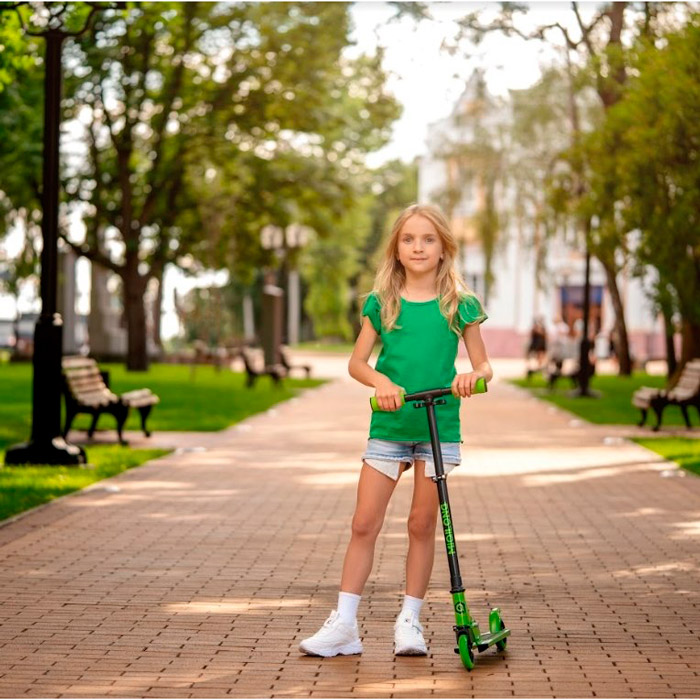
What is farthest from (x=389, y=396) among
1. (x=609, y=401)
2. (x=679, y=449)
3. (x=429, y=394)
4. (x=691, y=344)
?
(x=691, y=344)

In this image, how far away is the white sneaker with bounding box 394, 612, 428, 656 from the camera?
6305 mm

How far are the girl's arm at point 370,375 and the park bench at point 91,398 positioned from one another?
992 centimetres

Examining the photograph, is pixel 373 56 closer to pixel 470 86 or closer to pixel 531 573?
pixel 470 86

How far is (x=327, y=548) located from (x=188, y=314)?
38.3 meters

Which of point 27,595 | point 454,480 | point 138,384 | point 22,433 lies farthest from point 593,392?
point 27,595

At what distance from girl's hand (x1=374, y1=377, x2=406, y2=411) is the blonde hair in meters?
0.32

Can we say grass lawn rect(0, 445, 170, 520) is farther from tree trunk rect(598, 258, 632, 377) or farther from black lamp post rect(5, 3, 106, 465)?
tree trunk rect(598, 258, 632, 377)

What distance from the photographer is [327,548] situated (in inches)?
377

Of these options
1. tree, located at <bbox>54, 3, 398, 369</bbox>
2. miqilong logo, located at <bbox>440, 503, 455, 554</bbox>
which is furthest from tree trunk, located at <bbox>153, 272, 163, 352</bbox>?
miqilong logo, located at <bbox>440, 503, 455, 554</bbox>

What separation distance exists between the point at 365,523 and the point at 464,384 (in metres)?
0.76

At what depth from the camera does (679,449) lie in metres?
17.3

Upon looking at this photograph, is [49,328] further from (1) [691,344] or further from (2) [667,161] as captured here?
(1) [691,344]

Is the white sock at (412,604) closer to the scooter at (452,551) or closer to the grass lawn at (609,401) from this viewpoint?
the scooter at (452,551)

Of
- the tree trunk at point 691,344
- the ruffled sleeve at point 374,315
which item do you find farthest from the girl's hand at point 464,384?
the tree trunk at point 691,344
